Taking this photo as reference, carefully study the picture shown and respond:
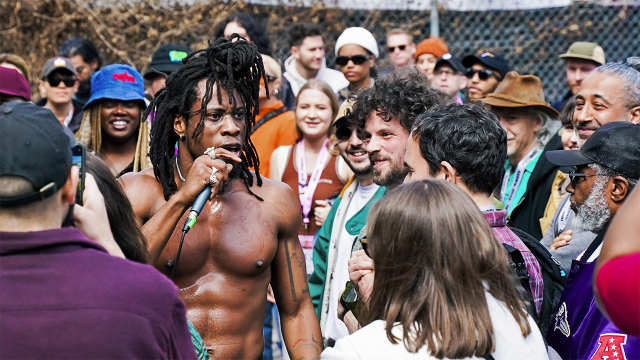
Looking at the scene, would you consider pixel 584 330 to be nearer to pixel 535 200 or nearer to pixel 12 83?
pixel 535 200

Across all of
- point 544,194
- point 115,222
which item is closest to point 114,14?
point 544,194

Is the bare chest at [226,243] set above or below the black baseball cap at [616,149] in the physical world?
below

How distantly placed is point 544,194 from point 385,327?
3372 millimetres

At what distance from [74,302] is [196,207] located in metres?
1.24

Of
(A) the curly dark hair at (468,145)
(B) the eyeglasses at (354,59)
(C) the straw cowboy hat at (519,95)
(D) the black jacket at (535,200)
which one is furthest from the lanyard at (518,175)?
(A) the curly dark hair at (468,145)

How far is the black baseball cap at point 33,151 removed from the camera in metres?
1.75

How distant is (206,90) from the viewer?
3400 millimetres

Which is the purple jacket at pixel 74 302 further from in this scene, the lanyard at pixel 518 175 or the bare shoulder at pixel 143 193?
the lanyard at pixel 518 175

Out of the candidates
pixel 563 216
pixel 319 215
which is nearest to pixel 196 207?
pixel 319 215

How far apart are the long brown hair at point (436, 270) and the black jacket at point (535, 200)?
3018 mm

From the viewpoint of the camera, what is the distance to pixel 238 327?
10.5 feet

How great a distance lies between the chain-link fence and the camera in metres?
8.00

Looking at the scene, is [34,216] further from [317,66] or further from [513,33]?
[513,33]

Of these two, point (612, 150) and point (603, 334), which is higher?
point (612, 150)
